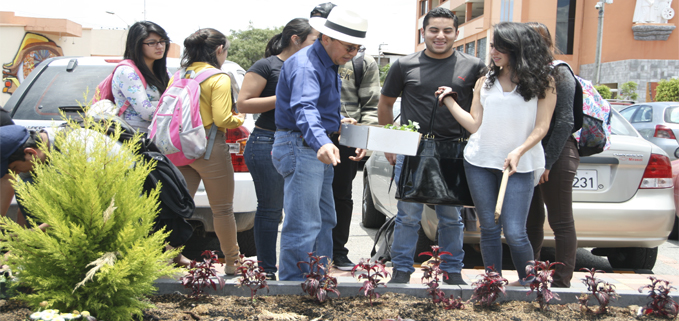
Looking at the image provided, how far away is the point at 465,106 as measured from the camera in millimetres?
3725

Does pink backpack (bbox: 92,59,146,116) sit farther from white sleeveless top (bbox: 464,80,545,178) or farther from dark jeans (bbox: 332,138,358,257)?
white sleeveless top (bbox: 464,80,545,178)

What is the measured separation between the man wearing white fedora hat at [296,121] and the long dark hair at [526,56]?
825mm

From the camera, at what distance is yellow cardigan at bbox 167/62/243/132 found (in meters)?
3.62

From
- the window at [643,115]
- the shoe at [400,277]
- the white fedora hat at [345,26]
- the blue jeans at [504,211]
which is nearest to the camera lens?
A: the white fedora hat at [345,26]

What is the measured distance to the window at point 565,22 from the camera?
4062 cm

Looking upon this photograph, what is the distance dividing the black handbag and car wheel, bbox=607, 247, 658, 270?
2148mm

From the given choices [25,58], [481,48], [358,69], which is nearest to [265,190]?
[358,69]

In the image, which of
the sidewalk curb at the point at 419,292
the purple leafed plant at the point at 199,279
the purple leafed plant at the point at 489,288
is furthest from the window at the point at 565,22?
the purple leafed plant at the point at 199,279

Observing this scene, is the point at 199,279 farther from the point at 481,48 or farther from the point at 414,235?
the point at 481,48

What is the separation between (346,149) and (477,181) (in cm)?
113

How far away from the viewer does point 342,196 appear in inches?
170

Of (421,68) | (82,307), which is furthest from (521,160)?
(82,307)

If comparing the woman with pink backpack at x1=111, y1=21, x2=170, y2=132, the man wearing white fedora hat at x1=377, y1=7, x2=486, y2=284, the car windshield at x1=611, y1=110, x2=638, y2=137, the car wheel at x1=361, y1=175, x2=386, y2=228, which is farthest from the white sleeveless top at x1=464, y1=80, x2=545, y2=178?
the car wheel at x1=361, y1=175, x2=386, y2=228

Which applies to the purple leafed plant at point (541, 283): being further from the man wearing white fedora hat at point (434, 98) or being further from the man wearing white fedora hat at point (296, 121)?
the man wearing white fedora hat at point (296, 121)
